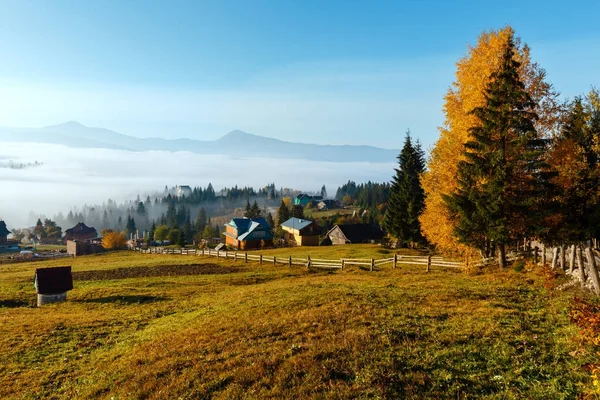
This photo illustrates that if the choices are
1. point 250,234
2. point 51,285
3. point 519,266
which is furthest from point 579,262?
point 250,234

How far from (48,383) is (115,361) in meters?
2.31

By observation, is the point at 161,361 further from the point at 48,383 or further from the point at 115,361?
the point at 48,383

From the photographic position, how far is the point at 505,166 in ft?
74.0

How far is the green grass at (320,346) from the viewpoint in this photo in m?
10.1

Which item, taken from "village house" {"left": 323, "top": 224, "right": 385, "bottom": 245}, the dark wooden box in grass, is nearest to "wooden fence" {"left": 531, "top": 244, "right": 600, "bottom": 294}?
the dark wooden box in grass

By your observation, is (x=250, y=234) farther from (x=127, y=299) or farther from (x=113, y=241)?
(x=113, y=241)

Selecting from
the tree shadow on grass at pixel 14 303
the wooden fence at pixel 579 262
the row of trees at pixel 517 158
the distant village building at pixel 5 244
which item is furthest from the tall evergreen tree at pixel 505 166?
the distant village building at pixel 5 244

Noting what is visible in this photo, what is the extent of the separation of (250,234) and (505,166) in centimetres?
7163

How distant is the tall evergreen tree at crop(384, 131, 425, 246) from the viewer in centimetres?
5434

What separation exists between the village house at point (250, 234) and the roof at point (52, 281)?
56251 mm

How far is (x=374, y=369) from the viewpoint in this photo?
35.2 feet

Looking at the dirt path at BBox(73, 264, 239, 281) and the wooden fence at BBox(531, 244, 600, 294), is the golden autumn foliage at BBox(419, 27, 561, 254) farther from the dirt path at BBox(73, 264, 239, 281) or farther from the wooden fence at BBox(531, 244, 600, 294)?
the dirt path at BBox(73, 264, 239, 281)

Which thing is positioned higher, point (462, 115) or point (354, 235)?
point (462, 115)

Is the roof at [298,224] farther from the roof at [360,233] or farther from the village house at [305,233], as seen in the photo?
the roof at [360,233]
